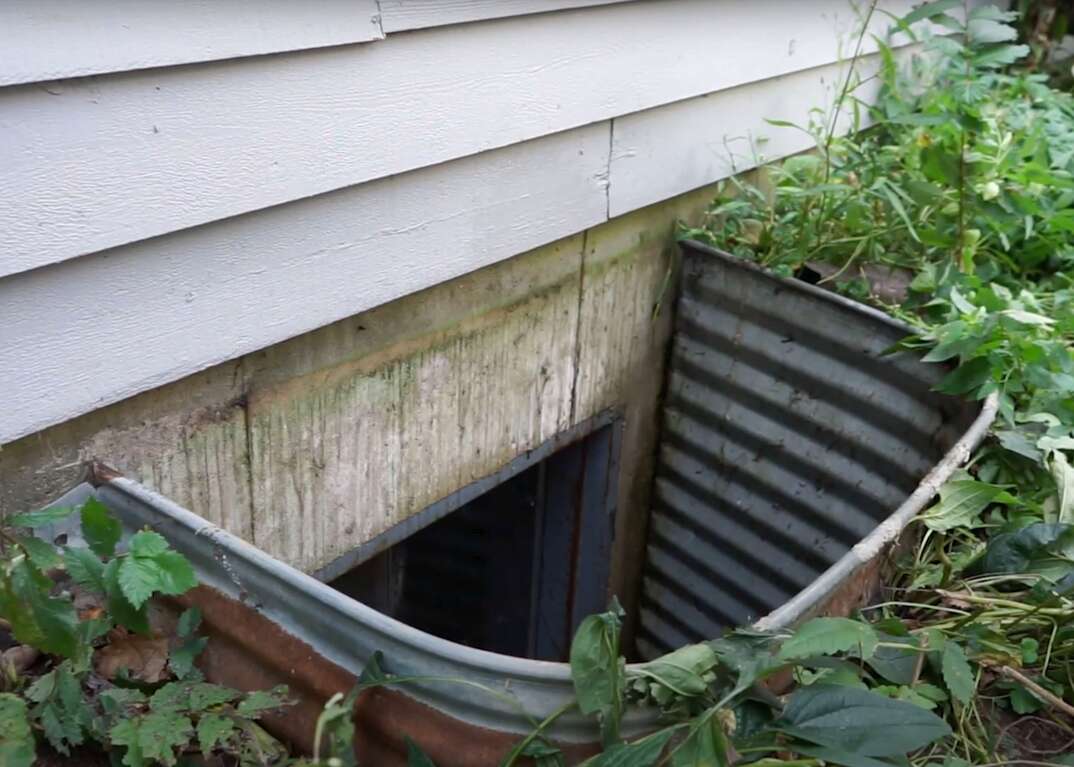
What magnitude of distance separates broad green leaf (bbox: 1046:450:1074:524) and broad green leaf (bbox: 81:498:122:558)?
1.58 meters

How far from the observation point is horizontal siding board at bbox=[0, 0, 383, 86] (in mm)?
1274

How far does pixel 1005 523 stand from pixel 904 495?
20.7 inches

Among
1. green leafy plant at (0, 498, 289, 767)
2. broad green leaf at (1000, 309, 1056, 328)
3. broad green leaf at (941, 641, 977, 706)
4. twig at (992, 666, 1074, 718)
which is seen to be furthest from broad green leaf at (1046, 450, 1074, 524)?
green leafy plant at (0, 498, 289, 767)

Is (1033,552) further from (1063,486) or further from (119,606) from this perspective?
(119,606)

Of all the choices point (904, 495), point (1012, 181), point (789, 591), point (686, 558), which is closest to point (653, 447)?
point (686, 558)

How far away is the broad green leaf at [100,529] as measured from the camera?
55.1 inches

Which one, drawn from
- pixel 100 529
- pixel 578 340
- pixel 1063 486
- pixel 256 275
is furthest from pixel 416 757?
pixel 578 340

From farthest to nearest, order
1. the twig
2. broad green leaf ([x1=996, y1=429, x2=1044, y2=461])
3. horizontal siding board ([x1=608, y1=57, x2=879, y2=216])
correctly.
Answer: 1. horizontal siding board ([x1=608, y1=57, x2=879, y2=216])
2. broad green leaf ([x1=996, y1=429, x2=1044, y2=461])
3. the twig

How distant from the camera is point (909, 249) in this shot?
2762mm

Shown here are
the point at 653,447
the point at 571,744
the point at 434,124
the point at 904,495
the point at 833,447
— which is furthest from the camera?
the point at 653,447

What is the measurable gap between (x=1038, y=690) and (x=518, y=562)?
180 cm

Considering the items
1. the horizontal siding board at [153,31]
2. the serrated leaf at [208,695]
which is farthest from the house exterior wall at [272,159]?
the serrated leaf at [208,695]

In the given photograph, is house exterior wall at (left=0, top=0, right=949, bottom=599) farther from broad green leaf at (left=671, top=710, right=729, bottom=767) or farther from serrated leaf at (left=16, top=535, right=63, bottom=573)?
broad green leaf at (left=671, top=710, right=729, bottom=767)

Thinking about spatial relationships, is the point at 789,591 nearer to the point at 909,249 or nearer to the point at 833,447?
the point at 833,447
